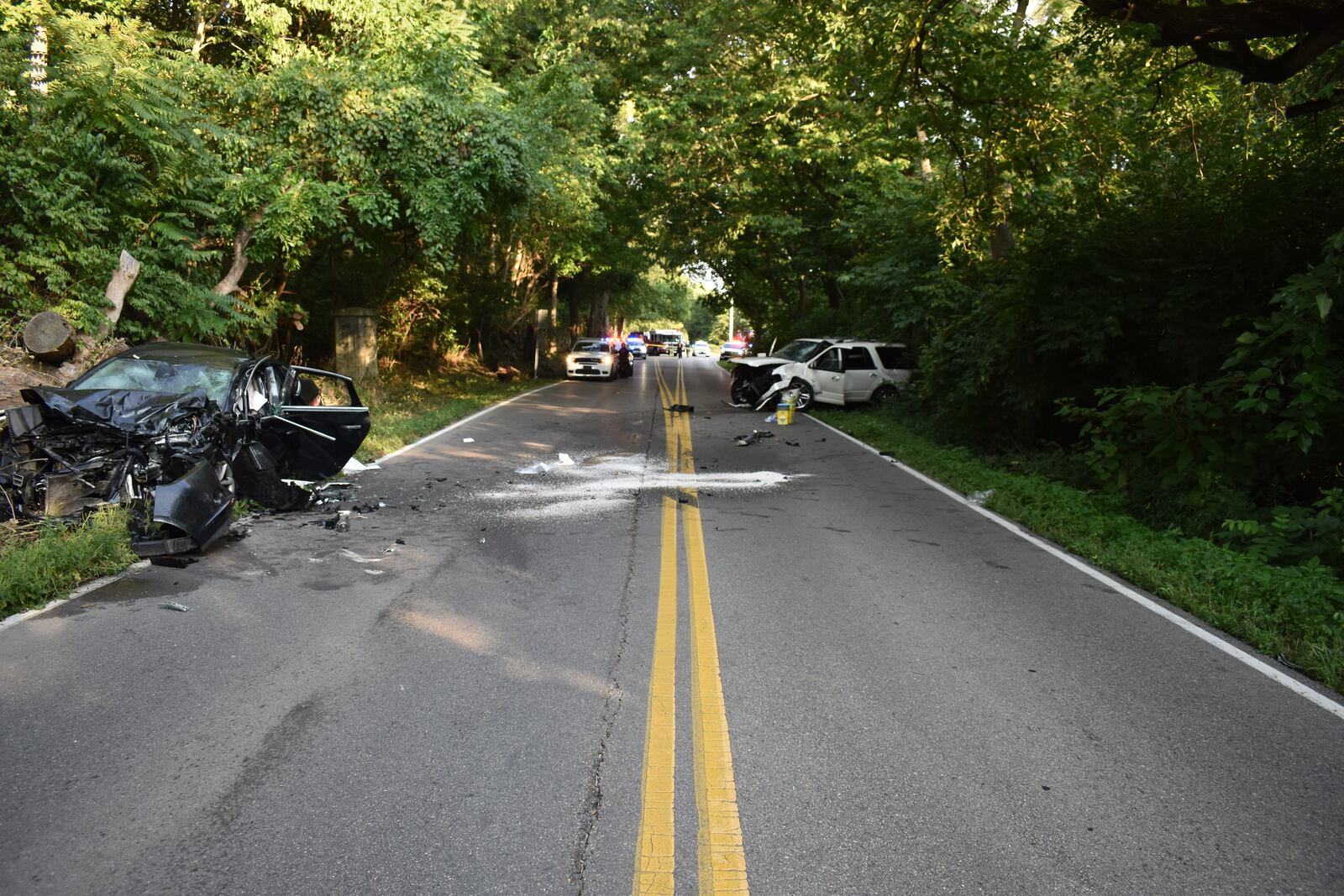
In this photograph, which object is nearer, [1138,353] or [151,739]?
[151,739]

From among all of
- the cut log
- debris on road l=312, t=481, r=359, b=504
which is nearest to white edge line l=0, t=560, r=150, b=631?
debris on road l=312, t=481, r=359, b=504

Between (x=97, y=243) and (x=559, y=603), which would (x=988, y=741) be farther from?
(x=97, y=243)

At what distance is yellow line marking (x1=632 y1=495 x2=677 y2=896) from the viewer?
10.3ft

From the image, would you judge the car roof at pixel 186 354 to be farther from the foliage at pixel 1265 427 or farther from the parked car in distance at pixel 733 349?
the parked car in distance at pixel 733 349

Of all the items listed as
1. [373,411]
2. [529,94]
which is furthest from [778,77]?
[373,411]

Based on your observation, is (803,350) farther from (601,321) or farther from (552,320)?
(601,321)

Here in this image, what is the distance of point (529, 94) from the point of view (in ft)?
75.2

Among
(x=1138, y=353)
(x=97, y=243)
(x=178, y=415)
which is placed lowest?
(x=178, y=415)

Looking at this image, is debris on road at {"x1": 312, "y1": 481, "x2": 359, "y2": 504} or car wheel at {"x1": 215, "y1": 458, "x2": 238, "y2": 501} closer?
car wheel at {"x1": 215, "y1": 458, "x2": 238, "y2": 501}

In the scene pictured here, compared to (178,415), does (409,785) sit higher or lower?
lower

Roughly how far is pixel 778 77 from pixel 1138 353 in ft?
51.6

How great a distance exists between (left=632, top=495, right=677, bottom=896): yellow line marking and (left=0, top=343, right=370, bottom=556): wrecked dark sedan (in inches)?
150

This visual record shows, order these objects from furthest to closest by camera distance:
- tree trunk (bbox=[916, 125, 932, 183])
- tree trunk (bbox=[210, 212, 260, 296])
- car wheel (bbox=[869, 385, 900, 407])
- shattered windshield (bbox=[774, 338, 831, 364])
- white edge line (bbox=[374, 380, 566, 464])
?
shattered windshield (bbox=[774, 338, 831, 364])
car wheel (bbox=[869, 385, 900, 407])
tree trunk (bbox=[916, 125, 932, 183])
tree trunk (bbox=[210, 212, 260, 296])
white edge line (bbox=[374, 380, 566, 464])

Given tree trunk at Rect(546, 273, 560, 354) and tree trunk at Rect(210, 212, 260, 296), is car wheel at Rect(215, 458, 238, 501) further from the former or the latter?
tree trunk at Rect(546, 273, 560, 354)
